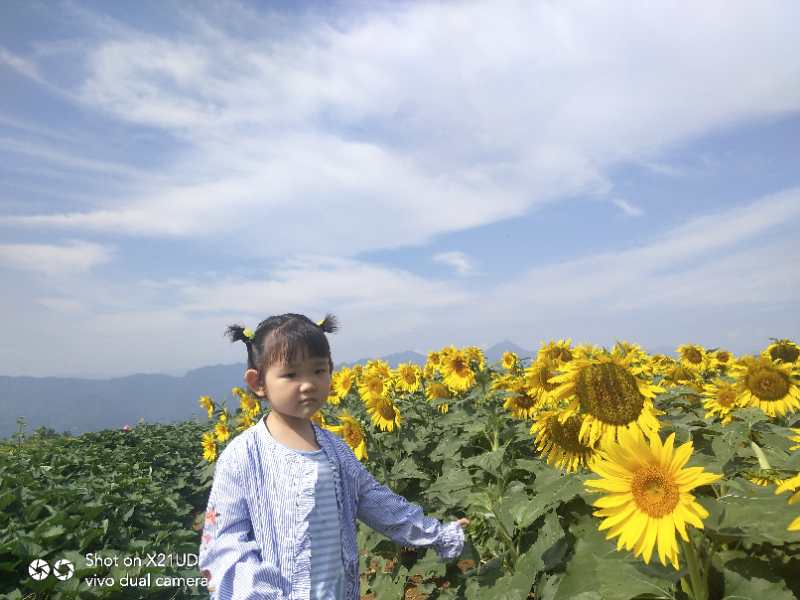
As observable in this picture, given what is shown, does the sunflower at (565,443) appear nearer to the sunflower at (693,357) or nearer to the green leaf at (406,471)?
the green leaf at (406,471)

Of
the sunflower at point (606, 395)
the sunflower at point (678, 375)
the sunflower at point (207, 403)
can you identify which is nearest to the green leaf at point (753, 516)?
the sunflower at point (606, 395)

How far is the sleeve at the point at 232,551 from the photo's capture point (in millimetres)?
2490

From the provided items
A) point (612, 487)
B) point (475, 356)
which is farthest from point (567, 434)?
point (475, 356)

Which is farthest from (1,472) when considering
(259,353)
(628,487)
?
(628,487)

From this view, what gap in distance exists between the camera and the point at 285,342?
9.69 ft

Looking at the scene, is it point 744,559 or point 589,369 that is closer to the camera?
point 744,559

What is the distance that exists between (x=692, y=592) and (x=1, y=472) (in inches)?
488

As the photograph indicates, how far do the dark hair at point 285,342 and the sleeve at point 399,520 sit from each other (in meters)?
0.68

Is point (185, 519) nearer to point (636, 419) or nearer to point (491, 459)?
point (491, 459)

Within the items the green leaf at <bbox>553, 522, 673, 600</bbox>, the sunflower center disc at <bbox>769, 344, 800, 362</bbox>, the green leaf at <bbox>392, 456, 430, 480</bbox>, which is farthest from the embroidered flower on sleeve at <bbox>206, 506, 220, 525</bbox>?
the sunflower center disc at <bbox>769, 344, 800, 362</bbox>

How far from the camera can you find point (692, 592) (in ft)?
6.76

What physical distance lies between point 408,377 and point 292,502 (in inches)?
250

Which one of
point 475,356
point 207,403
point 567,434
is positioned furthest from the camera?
point 207,403

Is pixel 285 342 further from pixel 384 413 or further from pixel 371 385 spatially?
pixel 371 385
